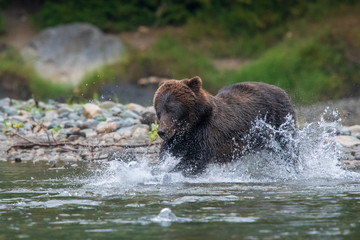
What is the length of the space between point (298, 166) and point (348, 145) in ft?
7.32

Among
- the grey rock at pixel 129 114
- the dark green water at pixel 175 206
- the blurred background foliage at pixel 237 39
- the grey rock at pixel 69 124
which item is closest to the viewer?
the dark green water at pixel 175 206

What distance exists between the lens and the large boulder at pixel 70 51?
2038 cm

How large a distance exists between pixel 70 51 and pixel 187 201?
1587 cm

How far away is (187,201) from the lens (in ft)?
19.0

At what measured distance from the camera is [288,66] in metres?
19.8

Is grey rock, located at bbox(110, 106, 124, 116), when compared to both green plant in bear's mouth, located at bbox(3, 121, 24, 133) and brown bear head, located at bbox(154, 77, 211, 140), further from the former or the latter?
brown bear head, located at bbox(154, 77, 211, 140)

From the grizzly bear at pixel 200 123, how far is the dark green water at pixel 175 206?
0.26 m

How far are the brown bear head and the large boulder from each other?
1305 centimetres

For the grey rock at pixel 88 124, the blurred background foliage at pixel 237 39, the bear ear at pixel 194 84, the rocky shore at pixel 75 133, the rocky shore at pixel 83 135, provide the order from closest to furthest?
the bear ear at pixel 194 84 → the rocky shore at pixel 83 135 → the rocky shore at pixel 75 133 → the grey rock at pixel 88 124 → the blurred background foliage at pixel 237 39

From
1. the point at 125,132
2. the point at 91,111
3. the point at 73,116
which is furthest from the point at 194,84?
the point at 73,116

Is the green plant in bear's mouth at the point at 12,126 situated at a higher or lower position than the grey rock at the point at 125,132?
higher

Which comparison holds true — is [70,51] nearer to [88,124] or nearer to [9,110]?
[9,110]

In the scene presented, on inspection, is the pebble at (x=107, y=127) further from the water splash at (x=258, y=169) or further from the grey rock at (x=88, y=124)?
the water splash at (x=258, y=169)

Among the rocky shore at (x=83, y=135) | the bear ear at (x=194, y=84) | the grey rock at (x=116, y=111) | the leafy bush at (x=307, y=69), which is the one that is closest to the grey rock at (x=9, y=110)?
the rocky shore at (x=83, y=135)
